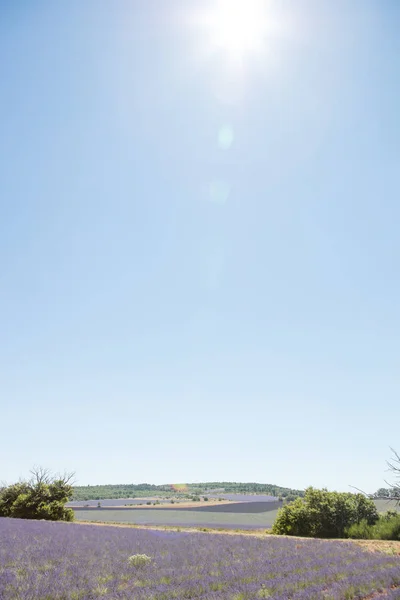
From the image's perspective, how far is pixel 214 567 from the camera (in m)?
10.2

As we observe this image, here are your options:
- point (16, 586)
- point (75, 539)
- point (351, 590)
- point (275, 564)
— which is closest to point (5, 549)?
point (75, 539)

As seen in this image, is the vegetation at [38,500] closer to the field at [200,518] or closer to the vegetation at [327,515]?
the field at [200,518]

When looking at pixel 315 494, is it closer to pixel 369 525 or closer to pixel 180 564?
pixel 369 525


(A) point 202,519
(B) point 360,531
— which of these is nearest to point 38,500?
(A) point 202,519

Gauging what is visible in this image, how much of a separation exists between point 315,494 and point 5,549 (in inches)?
686

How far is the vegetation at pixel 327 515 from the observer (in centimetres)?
2170

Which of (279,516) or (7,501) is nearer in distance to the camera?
(279,516)

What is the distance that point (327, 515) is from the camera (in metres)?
21.8

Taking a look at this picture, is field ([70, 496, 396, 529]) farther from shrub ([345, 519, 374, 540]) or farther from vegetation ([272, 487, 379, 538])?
vegetation ([272, 487, 379, 538])

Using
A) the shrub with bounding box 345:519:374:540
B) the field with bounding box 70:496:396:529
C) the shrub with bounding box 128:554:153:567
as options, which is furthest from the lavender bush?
the field with bounding box 70:496:396:529

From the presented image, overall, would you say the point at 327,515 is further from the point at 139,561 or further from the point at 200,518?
the point at 200,518

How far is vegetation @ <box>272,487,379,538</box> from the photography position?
71.2 feet

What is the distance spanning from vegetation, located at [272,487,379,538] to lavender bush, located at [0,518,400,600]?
324 inches

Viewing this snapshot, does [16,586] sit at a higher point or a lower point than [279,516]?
higher
